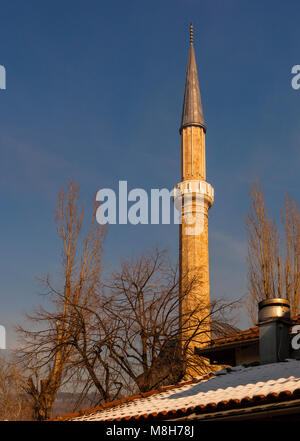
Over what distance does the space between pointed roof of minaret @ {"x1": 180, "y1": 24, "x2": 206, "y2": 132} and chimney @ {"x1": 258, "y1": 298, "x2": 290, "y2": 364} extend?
20.9 meters

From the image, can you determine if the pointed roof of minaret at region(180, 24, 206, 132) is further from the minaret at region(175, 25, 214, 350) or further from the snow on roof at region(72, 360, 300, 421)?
the snow on roof at region(72, 360, 300, 421)

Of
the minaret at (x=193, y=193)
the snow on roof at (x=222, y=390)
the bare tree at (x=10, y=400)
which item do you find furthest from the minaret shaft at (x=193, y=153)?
the snow on roof at (x=222, y=390)

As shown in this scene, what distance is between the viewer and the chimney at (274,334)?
394 inches

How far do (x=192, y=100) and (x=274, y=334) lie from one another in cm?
2299

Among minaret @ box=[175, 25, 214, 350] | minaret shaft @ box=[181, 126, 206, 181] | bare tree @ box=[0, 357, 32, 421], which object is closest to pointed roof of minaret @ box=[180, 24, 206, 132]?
minaret @ box=[175, 25, 214, 350]

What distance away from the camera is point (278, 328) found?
10.2 meters

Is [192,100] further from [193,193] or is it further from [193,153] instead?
[193,193]

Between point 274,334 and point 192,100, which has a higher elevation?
point 192,100

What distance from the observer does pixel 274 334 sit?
10.1 m

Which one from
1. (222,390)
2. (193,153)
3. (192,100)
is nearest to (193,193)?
(193,153)

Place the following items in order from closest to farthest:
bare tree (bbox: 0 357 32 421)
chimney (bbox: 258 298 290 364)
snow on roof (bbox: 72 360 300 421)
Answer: snow on roof (bbox: 72 360 300 421) → chimney (bbox: 258 298 290 364) → bare tree (bbox: 0 357 32 421)

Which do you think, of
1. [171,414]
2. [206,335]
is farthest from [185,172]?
[171,414]

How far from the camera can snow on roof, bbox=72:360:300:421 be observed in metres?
7.39
